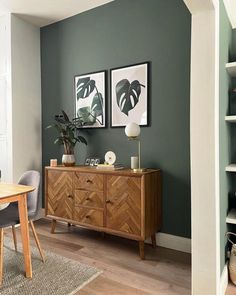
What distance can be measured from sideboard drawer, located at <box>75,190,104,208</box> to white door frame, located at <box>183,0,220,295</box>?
1248 mm

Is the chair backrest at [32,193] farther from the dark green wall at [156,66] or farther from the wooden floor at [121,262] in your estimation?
the dark green wall at [156,66]

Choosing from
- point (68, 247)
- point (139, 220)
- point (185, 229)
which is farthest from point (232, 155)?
point (68, 247)

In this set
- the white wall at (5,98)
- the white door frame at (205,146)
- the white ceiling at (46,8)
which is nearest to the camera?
the white door frame at (205,146)

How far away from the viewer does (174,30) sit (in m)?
2.72

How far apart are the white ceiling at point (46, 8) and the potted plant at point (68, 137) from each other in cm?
138

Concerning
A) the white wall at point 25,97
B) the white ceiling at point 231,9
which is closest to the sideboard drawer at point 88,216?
the white wall at point 25,97

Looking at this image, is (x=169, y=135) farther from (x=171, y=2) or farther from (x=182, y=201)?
(x=171, y=2)

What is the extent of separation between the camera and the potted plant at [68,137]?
3242 mm

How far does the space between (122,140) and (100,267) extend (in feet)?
4.71

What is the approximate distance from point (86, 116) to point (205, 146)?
2003 millimetres

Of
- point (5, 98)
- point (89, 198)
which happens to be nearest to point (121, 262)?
point (89, 198)

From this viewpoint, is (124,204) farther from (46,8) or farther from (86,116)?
(46,8)

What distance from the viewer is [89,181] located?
9.38 ft

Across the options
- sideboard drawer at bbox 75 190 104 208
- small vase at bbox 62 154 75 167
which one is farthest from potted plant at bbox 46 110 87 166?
sideboard drawer at bbox 75 190 104 208
